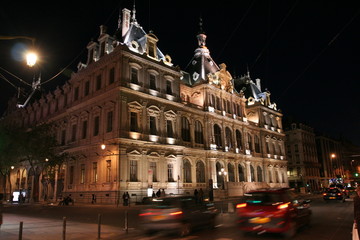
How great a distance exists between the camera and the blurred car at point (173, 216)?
1105cm

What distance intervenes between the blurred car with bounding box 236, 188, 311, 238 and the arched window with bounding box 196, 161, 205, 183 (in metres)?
28.4

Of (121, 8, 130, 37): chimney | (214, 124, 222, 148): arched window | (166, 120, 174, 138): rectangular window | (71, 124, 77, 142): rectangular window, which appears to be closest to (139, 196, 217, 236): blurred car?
(166, 120, 174, 138): rectangular window

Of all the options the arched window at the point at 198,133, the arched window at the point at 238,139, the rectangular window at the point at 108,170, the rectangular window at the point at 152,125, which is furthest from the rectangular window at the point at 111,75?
the arched window at the point at 238,139

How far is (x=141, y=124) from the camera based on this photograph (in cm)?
3191

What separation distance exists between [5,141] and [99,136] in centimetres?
1000

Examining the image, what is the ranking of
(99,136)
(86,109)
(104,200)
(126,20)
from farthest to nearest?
(126,20) → (86,109) → (99,136) → (104,200)

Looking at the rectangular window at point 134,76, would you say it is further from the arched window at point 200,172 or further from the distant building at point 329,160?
the distant building at point 329,160

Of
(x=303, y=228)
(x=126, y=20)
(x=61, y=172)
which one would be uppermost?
(x=126, y=20)

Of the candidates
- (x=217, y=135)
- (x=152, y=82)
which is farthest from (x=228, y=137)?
(x=152, y=82)

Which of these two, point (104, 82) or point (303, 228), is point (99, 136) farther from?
point (303, 228)

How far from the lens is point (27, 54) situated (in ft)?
33.6

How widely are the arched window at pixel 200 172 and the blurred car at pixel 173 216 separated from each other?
27.5 m

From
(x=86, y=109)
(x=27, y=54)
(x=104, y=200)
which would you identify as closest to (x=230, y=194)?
(x=104, y=200)

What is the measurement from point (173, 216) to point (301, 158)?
69.2 metres
